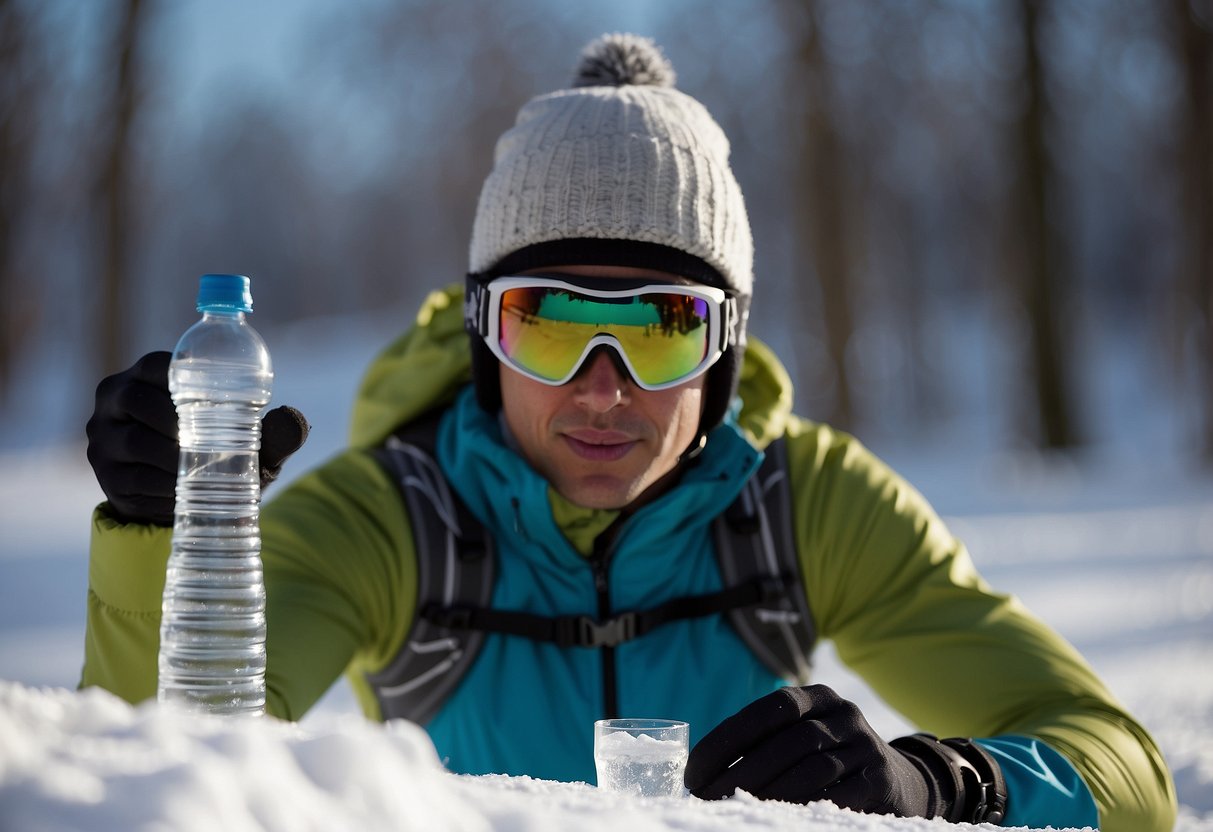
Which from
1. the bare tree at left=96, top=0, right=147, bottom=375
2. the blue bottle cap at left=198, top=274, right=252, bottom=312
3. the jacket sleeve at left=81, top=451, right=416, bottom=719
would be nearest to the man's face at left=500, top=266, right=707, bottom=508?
the jacket sleeve at left=81, top=451, right=416, bottom=719

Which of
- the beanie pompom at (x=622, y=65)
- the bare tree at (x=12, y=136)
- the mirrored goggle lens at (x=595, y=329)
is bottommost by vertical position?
the mirrored goggle lens at (x=595, y=329)

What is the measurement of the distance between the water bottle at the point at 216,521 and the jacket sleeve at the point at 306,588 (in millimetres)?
163

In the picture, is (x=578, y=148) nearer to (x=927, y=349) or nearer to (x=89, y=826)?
(x=89, y=826)

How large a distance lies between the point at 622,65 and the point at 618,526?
1463 millimetres

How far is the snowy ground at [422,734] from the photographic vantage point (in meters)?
1.20

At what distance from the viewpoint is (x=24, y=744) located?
1.22 meters

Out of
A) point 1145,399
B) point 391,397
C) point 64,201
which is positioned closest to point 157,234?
point 64,201

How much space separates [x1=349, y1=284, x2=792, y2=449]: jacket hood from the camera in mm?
3441

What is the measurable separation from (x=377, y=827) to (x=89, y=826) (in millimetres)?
278

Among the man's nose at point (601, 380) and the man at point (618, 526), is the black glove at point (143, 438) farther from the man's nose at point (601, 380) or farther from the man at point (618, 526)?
the man's nose at point (601, 380)

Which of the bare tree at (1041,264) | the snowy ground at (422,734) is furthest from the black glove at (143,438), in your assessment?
the bare tree at (1041,264)

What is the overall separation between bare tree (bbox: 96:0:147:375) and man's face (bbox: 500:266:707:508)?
58.3 ft

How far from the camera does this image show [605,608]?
3154mm

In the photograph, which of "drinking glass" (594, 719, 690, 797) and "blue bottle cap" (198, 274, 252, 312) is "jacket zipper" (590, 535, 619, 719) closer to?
"drinking glass" (594, 719, 690, 797)
